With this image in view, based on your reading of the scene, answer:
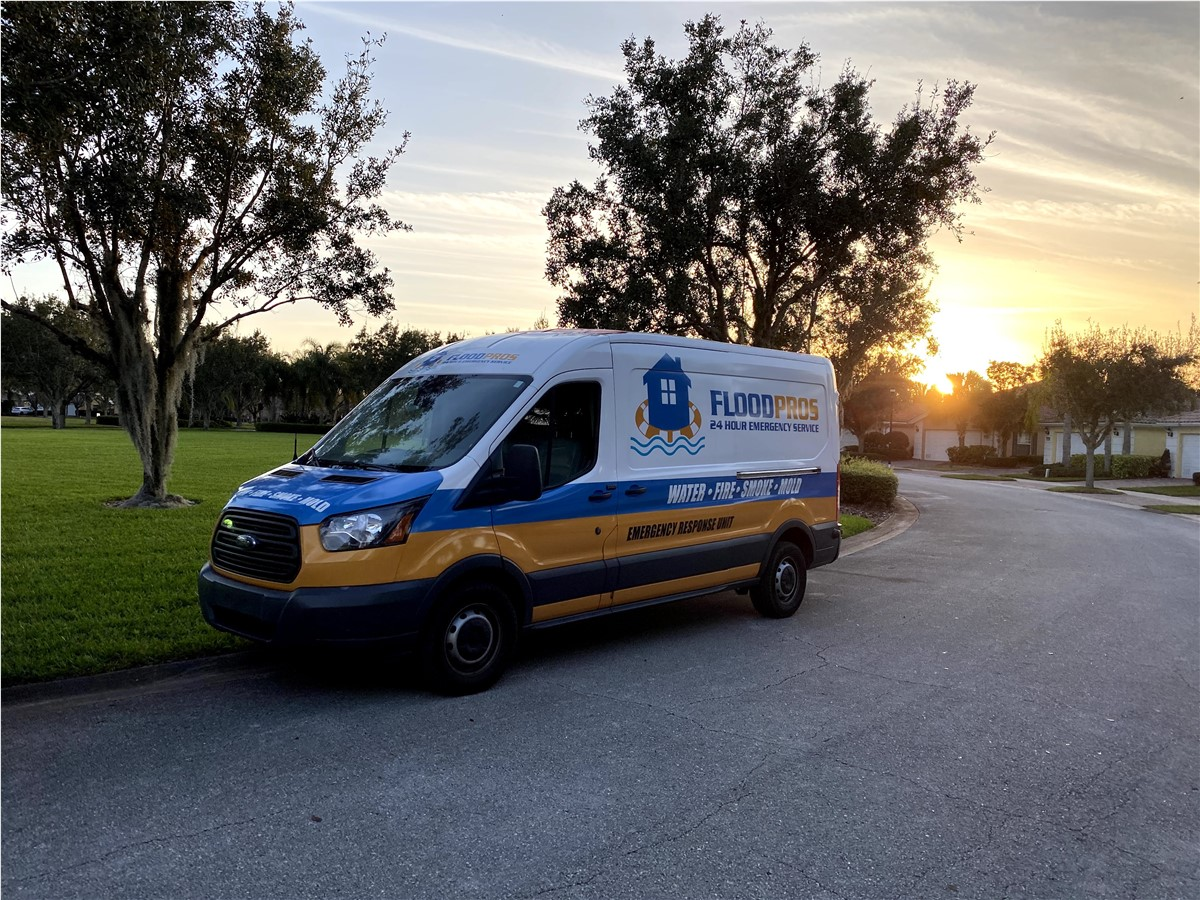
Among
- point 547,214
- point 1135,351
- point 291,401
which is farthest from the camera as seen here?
point 291,401

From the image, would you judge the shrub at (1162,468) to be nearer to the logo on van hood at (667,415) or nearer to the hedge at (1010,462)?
the hedge at (1010,462)

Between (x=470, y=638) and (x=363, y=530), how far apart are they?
104cm

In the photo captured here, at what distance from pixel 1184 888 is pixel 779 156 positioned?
1416 cm

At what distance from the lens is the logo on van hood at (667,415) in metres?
6.73

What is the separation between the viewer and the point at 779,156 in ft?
51.6

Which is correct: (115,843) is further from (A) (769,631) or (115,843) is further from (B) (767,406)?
(B) (767,406)

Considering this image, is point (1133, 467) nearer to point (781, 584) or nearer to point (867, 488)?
point (867, 488)

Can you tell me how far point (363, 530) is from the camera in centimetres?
519

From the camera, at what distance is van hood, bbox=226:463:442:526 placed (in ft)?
17.1

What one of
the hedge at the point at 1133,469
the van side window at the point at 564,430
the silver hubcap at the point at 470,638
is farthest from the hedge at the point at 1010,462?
the silver hubcap at the point at 470,638

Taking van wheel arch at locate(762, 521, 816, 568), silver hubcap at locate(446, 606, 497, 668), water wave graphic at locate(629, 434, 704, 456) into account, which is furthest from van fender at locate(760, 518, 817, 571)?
silver hubcap at locate(446, 606, 497, 668)

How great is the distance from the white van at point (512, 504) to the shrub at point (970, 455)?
50.4m

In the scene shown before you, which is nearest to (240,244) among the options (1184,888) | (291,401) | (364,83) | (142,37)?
(364,83)

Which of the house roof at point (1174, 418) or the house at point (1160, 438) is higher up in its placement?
the house roof at point (1174, 418)
